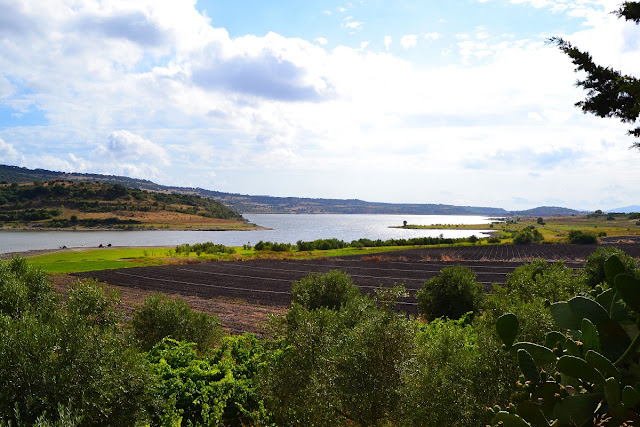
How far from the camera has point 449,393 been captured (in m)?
5.64

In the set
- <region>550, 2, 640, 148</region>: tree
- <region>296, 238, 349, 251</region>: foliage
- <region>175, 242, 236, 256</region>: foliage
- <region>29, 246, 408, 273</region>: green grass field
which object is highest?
<region>550, 2, 640, 148</region>: tree

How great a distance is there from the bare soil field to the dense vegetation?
9959cm

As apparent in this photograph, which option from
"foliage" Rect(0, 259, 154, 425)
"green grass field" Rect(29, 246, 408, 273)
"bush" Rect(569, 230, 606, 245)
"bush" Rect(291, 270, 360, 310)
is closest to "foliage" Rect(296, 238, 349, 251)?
"green grass field" Rect(29, 246, 408, 273)

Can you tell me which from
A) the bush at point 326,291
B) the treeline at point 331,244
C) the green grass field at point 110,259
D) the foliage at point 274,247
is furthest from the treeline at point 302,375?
the treeline at point 331,244

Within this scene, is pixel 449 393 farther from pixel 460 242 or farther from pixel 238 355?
pixel 460 242

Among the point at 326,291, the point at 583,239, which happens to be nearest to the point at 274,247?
the point at 326,291

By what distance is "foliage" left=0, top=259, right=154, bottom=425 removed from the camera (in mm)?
5227

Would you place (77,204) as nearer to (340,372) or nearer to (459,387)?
(340,372)

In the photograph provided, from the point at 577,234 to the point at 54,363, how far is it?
8784cm

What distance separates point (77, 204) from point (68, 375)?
157 metres

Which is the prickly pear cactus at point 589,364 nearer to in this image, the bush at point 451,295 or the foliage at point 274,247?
the bush at point 451,295

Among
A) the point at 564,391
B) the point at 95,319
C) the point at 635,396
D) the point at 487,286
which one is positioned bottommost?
the point at 487,286

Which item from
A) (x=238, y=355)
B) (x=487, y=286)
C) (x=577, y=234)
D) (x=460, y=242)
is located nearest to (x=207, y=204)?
(x=460, y=242)

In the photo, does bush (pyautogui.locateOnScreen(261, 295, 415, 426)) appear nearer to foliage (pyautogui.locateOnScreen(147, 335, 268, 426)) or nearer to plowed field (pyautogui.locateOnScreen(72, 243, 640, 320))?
foliage (pyautogui.locateOnScreen(147, 335, 268, 426))
